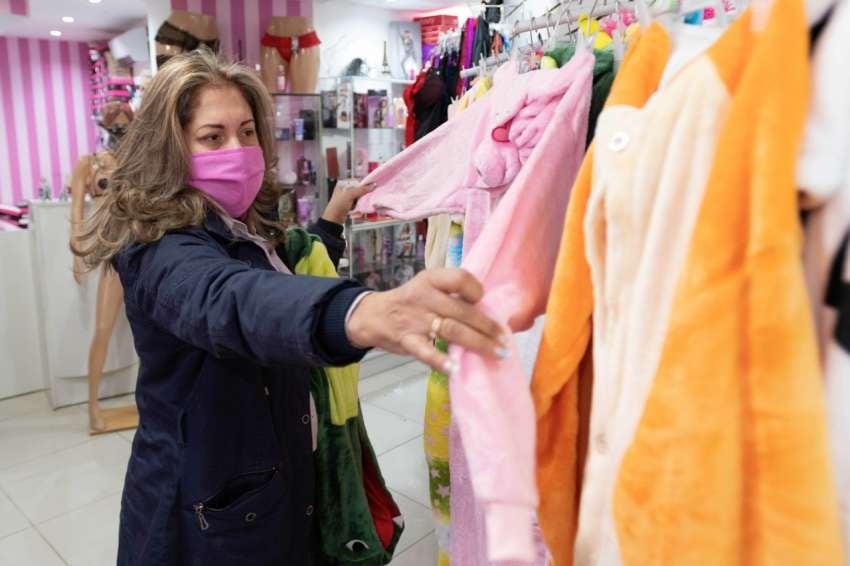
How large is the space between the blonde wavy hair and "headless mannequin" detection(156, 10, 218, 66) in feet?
10.8

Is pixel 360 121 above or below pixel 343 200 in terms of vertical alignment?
above

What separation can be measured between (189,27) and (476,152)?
3.96m

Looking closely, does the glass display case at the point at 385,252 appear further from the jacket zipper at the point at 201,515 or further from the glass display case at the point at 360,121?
the jacket zipper at the point at 201,515

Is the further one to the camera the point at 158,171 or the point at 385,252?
the point at 385,252

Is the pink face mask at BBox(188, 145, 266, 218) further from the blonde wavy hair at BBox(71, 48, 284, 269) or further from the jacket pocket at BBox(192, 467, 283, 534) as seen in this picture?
the jacket pocket at BBox(192, 467, 283, 534)

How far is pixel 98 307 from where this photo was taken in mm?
3748

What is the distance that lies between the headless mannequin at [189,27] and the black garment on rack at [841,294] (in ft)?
14.8

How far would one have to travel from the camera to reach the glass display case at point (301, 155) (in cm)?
473

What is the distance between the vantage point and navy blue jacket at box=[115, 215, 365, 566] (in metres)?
1.18

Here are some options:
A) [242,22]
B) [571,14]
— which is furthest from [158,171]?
[242,22]

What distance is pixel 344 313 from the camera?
79cm

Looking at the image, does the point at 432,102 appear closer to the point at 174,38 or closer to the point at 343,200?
the point at 343,200

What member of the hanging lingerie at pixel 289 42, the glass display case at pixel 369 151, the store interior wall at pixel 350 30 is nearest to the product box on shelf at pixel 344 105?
the glass display case at pixel 369 151

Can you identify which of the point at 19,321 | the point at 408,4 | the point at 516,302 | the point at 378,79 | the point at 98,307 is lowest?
the point at 19,321
